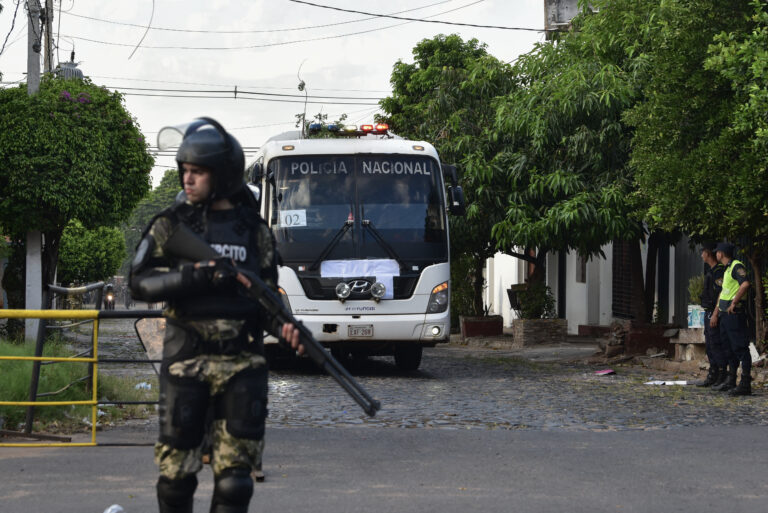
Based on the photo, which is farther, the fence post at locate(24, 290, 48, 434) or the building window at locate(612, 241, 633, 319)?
the building window at locate(612, 241, 633, 319)

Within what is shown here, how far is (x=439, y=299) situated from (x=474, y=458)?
21.5 feet

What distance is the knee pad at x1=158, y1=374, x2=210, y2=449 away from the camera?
4.39m

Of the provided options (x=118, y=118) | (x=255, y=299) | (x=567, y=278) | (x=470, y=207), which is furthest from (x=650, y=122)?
(x=567, y=278)

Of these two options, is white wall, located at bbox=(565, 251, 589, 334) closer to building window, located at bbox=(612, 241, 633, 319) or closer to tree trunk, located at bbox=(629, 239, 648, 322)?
building window, located at bbox=(612, 241, 633, 319)

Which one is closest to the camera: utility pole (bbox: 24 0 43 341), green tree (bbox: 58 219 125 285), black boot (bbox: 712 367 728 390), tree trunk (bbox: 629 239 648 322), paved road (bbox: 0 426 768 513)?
paved road (bbox: 0 426 768 513)

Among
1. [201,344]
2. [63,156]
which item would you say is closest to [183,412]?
[201,344]

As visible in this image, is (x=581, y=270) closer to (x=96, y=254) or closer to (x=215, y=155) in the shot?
(x=215, y=155)

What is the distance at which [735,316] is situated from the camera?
12.2 m

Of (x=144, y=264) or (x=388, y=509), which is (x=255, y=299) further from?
(x=388, y=509)

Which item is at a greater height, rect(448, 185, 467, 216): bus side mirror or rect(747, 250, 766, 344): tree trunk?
rect(448, 185, 467, 216): bus side mirror

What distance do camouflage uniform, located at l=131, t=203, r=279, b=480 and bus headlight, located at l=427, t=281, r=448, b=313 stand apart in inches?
383

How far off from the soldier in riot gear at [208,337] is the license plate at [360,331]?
31.0 feet

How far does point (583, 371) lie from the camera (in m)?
16.2

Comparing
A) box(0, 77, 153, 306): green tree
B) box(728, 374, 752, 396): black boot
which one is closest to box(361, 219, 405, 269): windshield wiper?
box(728, 374, 752, 396): black boot
